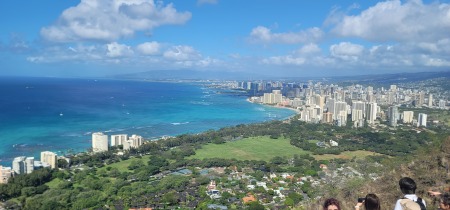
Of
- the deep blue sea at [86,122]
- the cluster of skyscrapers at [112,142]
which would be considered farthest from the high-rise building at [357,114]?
the cluster of skyscrapers at [112,142]

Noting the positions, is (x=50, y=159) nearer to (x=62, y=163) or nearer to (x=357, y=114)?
(x=62, y=163)

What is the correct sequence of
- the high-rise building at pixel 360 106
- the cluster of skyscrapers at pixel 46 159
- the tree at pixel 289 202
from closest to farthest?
the tree at pixel 289 202 → the cluster of skyscrapers at pixel 46 159 → the high-rise building at pixel 360 106

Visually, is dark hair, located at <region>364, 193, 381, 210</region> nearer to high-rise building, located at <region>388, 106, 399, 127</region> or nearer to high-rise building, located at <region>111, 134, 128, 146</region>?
high-rise building, located at <region>111, 134, 128, 146</region>

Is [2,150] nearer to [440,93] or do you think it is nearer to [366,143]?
[366,143]

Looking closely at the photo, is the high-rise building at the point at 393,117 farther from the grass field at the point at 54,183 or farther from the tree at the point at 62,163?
the grass field at the point at 54,183

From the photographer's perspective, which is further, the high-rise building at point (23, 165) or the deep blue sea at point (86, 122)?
the deep blue sea at point (86, 122)

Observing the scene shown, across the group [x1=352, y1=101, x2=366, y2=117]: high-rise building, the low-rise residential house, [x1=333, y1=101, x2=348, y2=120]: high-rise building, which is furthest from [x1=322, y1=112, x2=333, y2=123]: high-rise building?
the low-rise residential house

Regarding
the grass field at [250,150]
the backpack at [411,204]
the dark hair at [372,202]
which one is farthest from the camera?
the grass field at [250,150]

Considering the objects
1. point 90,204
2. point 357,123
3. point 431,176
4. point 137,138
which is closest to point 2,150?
point 137,138

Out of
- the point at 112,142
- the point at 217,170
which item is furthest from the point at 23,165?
the point at 217,170
